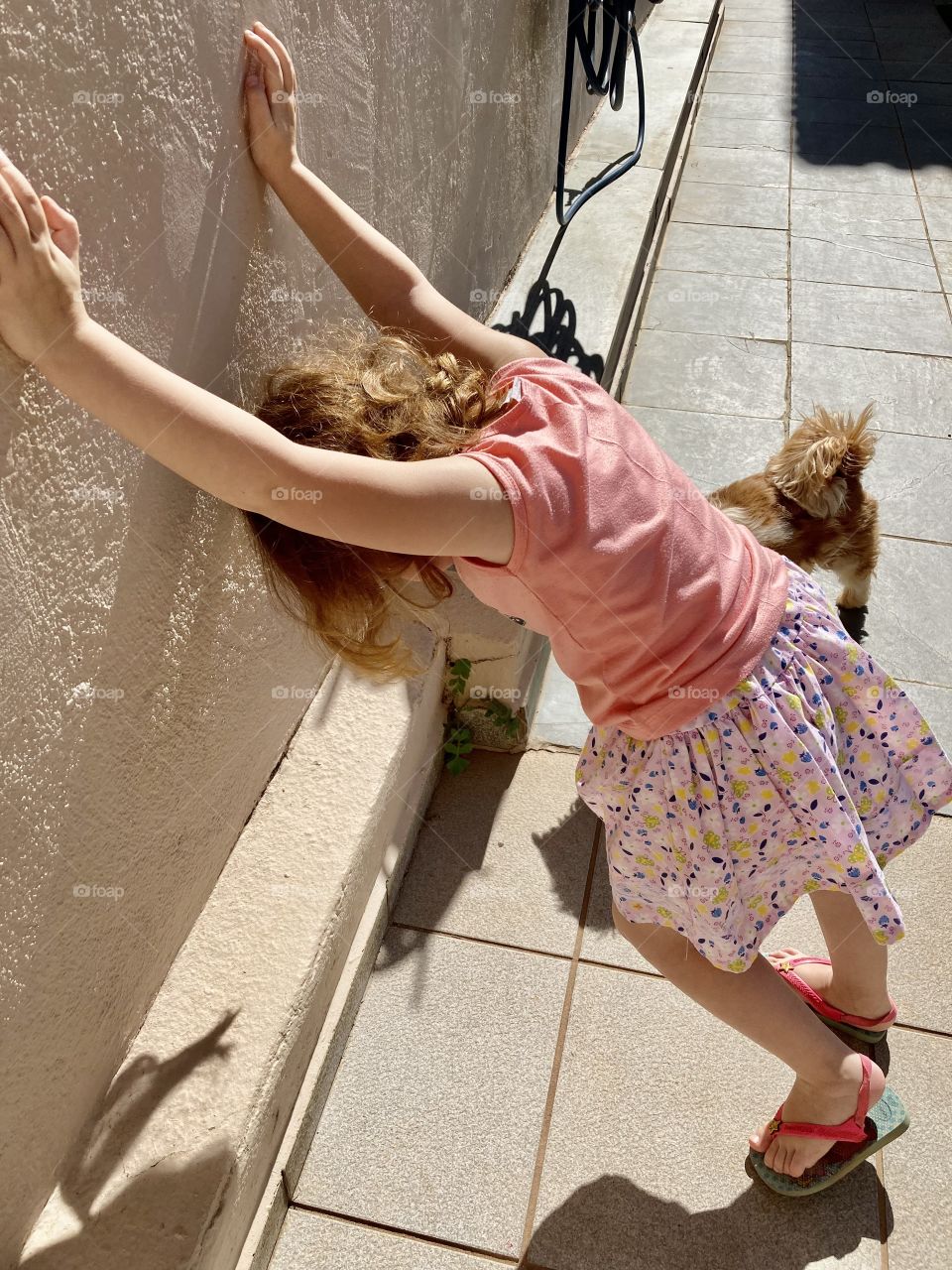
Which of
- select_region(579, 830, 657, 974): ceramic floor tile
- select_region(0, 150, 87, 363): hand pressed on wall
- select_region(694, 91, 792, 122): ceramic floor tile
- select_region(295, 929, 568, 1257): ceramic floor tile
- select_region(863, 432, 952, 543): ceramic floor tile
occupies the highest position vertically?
select_region(0, 150, 87, 363): hand pressed on wall

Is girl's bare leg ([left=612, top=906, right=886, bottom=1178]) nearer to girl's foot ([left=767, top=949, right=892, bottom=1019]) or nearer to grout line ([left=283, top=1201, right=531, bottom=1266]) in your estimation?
girl's foot ([left=767, top=949, right=892, bottom=1019])

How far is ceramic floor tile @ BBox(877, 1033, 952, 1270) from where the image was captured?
1.90 m

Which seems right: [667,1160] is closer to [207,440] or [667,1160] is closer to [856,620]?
[207,440]

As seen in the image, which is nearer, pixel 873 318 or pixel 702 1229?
pixel 702 1229

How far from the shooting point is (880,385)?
4.16 meters

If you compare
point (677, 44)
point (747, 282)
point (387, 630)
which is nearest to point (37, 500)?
point (387, 630)

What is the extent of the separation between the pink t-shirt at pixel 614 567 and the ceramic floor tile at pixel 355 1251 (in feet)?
3.30

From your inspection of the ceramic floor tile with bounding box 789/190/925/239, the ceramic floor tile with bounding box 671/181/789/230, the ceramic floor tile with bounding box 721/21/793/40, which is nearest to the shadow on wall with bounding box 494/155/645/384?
the ceramic floor tile with bounding box 671/181/789/230

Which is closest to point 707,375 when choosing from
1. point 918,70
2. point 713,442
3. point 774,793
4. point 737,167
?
point 713,442

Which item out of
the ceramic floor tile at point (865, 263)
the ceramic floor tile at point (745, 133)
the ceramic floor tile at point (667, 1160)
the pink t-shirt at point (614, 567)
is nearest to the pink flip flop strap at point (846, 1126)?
the ceramic floor tile at point (667, 1160)

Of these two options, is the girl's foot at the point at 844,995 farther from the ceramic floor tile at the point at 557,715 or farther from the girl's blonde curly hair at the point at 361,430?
the girl's blonde curly hair at the point at 361,430

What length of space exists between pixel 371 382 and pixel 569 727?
153 centimetres

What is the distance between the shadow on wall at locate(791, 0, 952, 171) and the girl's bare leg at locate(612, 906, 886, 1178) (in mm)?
5026

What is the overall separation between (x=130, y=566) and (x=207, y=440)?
353mm
